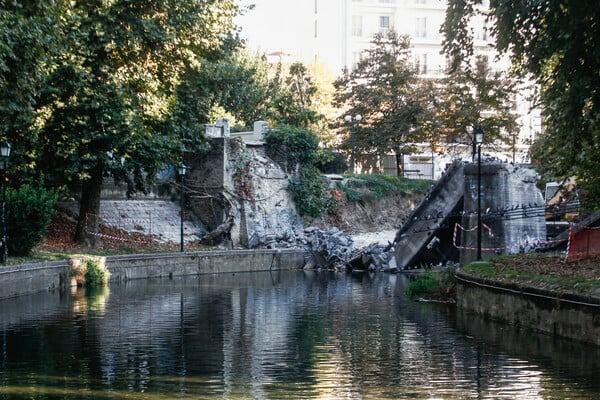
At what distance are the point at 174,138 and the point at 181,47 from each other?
3787mm

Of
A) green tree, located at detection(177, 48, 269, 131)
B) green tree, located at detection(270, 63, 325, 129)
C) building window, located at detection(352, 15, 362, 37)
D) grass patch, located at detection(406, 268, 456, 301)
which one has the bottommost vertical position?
grass patch, located at detection(406, 268, 456, 301)

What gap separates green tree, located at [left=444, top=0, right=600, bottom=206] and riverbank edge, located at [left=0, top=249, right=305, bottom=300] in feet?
44.8


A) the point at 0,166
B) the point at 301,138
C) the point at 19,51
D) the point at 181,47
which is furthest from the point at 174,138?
the point at 19,51

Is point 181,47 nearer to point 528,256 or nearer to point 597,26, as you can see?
point 528,256

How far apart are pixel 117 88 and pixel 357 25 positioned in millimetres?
50228

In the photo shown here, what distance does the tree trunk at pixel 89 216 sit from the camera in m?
35.3

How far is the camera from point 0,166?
30328mm

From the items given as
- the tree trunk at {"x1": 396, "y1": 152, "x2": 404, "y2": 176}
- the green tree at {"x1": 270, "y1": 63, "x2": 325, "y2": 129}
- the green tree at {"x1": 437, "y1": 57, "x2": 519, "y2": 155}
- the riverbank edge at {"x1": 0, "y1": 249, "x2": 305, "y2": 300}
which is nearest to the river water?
the riverbank edge at {"x1": 0, "y1": 249, "x2": 305, "y2": 300}

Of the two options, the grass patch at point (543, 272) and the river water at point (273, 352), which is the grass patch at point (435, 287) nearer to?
the river water at point (273, 352)

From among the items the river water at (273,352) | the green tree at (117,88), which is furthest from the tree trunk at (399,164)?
the river water at (273,352)

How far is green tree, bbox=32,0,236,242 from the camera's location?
31062mm

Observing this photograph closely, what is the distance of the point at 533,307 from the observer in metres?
18.1

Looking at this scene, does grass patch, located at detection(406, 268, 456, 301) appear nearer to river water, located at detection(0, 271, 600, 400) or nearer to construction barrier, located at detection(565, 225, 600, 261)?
river water, located at detection(0, 271, 600, 400)

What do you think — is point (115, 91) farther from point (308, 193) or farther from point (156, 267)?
point (308, 193)
